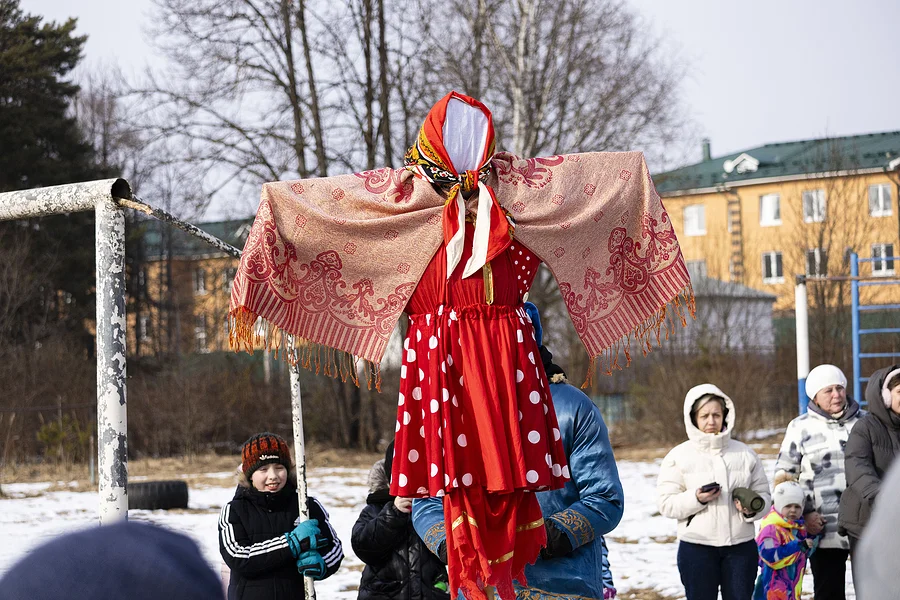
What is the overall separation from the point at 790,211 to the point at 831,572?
31538 millimetres

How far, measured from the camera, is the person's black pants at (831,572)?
18.5 feet

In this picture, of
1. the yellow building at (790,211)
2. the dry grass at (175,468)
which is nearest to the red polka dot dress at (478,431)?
the dry grass at (175,468)

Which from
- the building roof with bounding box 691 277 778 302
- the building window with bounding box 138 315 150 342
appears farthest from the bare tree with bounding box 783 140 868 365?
the building window with bounding box 138 315 150 342

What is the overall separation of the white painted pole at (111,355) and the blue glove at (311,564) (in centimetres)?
122

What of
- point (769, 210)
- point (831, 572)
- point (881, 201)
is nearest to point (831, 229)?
point (881, 201)

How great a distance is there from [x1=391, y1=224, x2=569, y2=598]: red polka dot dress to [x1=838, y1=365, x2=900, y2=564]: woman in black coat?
9.57 feet

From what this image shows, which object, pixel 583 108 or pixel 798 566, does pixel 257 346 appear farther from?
pixel 583 108

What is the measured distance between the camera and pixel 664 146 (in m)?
20.4

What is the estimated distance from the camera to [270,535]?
14.1 ft

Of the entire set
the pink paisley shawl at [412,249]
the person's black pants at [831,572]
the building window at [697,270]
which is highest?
the building window at [697,270]

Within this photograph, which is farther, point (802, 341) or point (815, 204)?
point (815, 204)

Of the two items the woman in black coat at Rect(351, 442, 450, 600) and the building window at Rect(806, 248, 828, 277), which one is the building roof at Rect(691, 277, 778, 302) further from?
the woman in black coat at Rect(351, 442, 450, 600)

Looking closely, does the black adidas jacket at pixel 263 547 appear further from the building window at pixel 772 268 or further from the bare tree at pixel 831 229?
the building window at pixel 772 268

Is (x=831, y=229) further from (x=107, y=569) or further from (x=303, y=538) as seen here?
(x=107, y=569)
